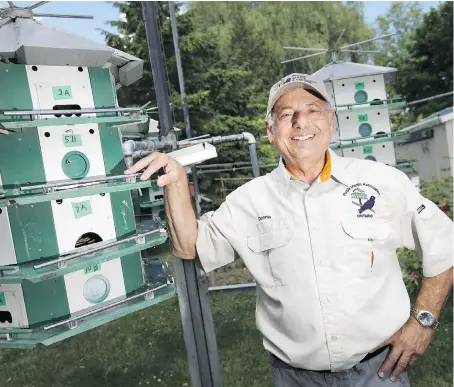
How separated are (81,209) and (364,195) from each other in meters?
1.27

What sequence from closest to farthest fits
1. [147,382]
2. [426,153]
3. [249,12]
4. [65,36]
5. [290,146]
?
[65,36]
[290,146]
[147,382]
[426,153]
[249,12]

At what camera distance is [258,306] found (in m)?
2.24

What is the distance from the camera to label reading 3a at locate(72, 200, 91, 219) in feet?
6.52

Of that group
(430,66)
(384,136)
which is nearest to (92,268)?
(384,136)

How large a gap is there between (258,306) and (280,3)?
69.6 feet

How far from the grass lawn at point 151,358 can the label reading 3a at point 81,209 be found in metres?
2.82

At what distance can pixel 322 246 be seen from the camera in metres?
2.02

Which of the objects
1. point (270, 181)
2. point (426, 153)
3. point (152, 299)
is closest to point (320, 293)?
point (270, 181)

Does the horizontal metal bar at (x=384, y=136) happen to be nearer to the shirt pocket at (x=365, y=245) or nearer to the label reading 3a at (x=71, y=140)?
the shirt pocket at (x=365, y=245)

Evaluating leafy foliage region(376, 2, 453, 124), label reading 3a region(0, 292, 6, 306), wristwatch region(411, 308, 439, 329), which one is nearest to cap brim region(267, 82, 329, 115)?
wristwatch region(411, 308, 439, 329)

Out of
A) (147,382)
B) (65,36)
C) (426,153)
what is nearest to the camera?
(65,36)

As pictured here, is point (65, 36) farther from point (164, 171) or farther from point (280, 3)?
point (280, 3)

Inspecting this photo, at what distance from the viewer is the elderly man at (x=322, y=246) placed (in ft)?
6.57

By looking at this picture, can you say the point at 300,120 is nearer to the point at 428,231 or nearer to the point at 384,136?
A: the point at 428,231
